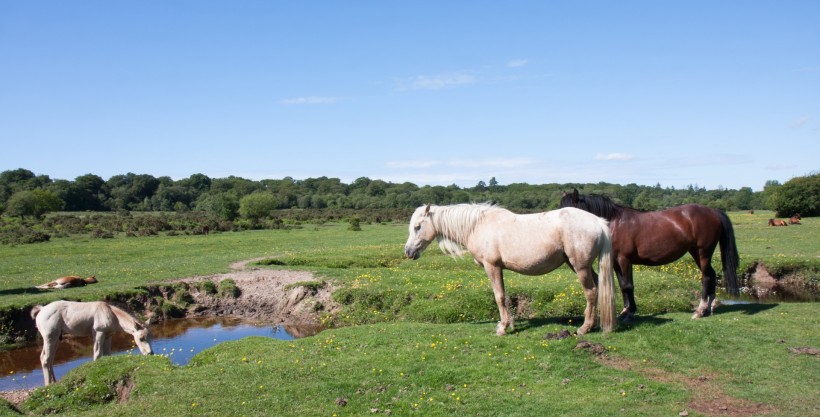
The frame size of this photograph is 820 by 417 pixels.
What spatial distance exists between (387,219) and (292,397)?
6929 centimetres

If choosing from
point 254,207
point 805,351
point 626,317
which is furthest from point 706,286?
point 254,207

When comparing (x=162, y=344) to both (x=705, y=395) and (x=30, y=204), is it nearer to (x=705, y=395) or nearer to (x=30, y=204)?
(x=705, y=395)

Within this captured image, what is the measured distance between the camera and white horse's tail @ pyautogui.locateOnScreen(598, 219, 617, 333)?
9.42 m

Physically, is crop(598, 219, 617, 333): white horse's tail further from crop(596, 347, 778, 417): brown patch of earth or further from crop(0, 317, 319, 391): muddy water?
crop(0, 317, 319, 391): muddy water

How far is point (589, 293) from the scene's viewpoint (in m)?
9.66

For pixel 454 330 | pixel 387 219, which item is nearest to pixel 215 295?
pixel 454 330

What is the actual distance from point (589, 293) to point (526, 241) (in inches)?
58.1

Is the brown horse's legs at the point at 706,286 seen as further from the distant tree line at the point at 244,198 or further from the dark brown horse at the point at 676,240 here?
the distant tree line at the point at 244,198

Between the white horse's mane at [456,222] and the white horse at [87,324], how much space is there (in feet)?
23.7

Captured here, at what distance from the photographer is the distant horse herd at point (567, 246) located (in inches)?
376

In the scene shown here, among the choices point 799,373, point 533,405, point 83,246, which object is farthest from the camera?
point 83,246

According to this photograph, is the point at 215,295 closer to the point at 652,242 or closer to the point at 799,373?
the point at 652,242

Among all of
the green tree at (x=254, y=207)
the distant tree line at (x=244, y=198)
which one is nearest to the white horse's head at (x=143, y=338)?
the distant tree line at (x=244, y=198)

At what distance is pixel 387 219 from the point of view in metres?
77.4
